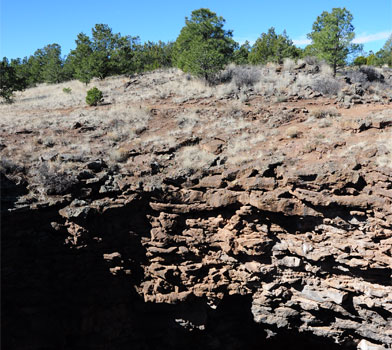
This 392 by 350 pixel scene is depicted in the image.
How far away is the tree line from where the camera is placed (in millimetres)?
18094

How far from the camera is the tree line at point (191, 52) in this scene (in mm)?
18094

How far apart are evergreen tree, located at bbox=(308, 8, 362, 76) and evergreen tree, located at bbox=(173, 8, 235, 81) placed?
5729 mm

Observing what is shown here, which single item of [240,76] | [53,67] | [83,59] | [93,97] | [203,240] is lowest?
[203,240]

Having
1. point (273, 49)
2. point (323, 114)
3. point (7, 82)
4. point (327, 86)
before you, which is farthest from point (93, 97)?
point (273, 49)

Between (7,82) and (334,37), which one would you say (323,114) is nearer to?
(334,37)

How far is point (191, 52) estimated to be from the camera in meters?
18.9

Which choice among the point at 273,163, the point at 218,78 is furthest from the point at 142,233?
the point at 218,78

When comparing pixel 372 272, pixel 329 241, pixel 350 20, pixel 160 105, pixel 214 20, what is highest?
pixel 214 20

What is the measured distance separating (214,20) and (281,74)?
5852mm

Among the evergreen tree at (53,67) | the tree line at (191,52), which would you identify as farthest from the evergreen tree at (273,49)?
the evergreen tree at (53,67)

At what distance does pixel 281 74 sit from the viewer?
727 inches

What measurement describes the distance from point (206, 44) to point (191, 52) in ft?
4.10

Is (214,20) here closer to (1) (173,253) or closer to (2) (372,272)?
(1) (173,253)

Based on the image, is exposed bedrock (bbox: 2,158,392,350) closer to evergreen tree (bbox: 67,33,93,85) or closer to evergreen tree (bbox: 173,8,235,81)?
evergreen tree (bbox: 173,8,235,81)
